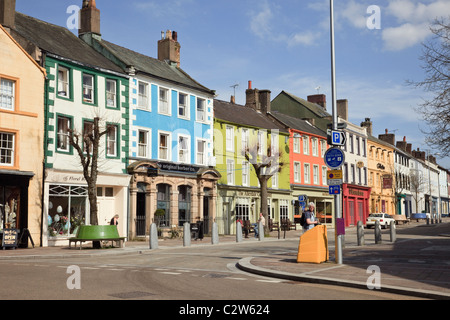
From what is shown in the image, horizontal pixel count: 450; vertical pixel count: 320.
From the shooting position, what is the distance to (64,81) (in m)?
28.6

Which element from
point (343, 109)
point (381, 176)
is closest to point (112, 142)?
point (343, 109)

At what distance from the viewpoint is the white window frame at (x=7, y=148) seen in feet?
82.3

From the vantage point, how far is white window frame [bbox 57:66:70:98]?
1116 inches

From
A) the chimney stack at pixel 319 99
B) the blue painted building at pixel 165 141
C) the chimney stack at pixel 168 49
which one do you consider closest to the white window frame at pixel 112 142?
the blue painted building at pixel 165 141

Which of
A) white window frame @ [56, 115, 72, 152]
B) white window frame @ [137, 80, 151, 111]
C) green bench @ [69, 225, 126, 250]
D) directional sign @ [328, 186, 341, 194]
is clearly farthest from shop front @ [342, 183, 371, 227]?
directional sign @ [328, 186, 341, 194]

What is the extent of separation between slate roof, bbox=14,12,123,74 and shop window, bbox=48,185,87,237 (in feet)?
23.6

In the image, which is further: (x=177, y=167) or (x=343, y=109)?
(x=343, y=109)

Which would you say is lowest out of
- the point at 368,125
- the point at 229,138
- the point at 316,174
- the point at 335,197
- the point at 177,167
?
the point at 335,197

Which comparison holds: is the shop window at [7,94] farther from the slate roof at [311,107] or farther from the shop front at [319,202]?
the slate roof at [311,107]

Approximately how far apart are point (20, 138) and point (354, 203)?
4378 centimetres

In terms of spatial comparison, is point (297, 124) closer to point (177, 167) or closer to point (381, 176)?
point (177, 167)

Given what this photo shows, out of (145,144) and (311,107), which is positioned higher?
(311,107)

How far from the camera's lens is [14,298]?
29.4ft
